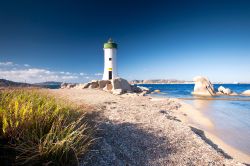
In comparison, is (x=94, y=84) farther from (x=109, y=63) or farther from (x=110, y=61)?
(x=110, y=61)

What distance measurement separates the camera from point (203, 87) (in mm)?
37312

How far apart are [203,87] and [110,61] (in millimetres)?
18888

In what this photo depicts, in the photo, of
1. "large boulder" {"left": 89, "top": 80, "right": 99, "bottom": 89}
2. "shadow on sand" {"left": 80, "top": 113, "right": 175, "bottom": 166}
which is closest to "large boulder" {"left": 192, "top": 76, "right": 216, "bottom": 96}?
"large boulder" {"left": 89, "top": 80, "right": 99, "bottom": 89}

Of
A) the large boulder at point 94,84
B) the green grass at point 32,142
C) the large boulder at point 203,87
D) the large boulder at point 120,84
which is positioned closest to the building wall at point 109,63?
the large boulder at point 94,84

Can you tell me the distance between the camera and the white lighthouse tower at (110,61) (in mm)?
→ 32031

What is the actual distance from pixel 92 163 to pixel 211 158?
306 cm

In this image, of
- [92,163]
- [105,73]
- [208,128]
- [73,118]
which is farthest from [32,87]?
[105,73]

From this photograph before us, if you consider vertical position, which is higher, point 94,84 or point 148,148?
point 94,84

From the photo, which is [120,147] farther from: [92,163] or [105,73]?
[105,73]

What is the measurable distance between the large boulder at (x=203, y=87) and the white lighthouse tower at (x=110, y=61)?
56.2 feet

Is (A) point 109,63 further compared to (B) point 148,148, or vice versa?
(A) point 109,63

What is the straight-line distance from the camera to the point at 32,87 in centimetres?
703

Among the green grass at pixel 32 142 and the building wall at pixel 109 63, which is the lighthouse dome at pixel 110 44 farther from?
the green grass at pixel 32 142

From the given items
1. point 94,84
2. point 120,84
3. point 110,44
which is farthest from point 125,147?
point 110,44
